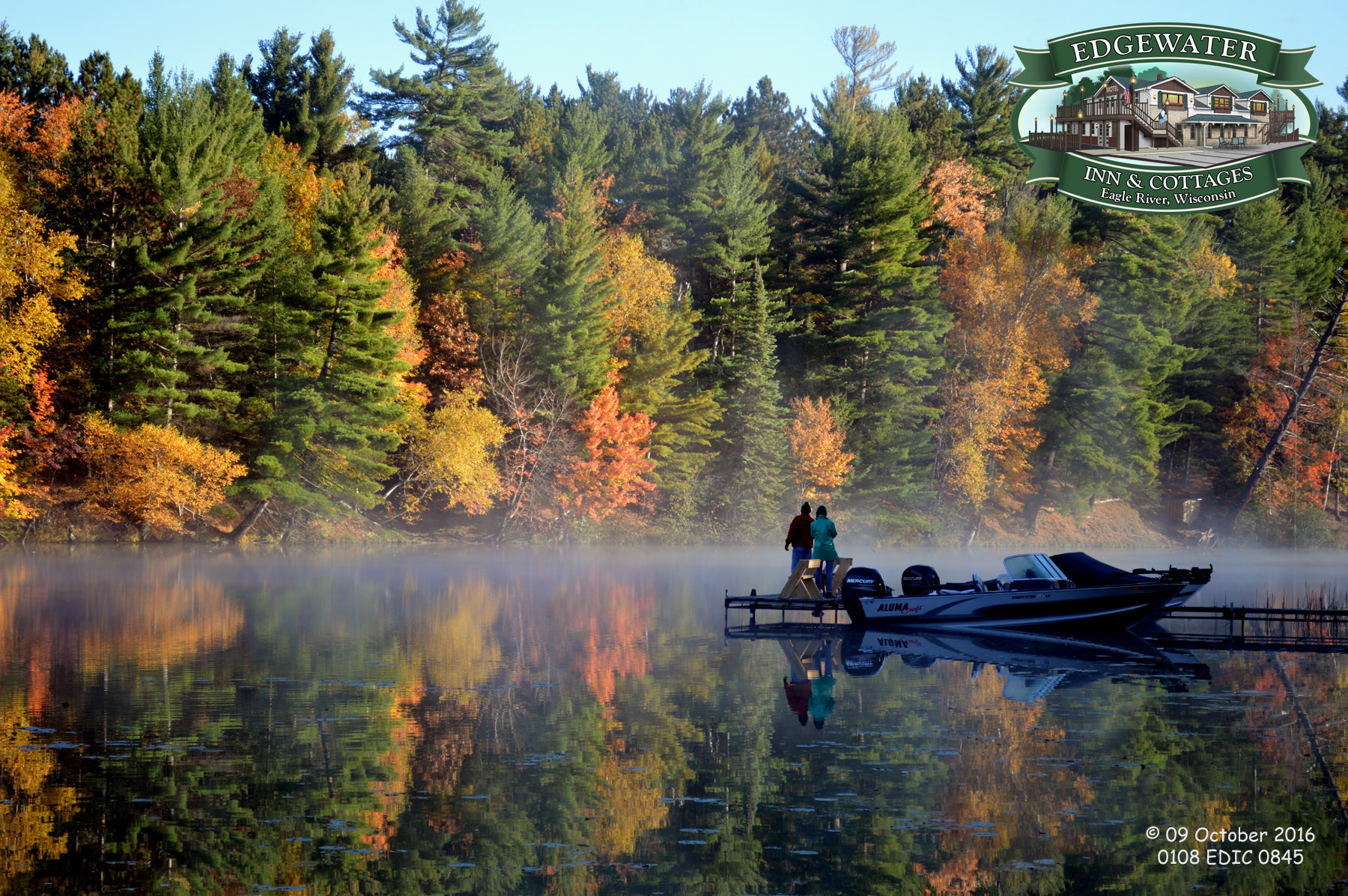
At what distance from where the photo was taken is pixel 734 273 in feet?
220

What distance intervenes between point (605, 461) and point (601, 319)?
269 inches

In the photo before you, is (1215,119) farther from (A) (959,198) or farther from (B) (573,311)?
(B) (573,311)

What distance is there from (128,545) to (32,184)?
14471mm

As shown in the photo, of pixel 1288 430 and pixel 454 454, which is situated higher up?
pixel 1288 430

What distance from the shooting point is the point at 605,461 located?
60.9 m

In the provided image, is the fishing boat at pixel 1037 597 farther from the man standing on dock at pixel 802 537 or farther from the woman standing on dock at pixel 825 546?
the man standing on dock at pixel 802 537

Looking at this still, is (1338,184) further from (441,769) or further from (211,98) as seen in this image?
(441,769)

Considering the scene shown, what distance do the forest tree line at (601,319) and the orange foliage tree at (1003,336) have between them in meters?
0.23

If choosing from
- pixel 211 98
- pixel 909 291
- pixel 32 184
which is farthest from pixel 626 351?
pixel 32 184

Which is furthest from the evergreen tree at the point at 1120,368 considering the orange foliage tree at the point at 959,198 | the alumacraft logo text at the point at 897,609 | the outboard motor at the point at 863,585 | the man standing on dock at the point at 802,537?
the alumacraft logo text at the point at 897,609

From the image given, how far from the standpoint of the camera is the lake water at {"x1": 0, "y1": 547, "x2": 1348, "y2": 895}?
9375 mm

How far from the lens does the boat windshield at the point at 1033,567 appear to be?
25031 mm

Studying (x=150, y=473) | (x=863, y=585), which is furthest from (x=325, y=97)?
(x=863, y=585)

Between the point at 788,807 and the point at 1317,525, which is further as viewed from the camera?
the point at 1317,525
